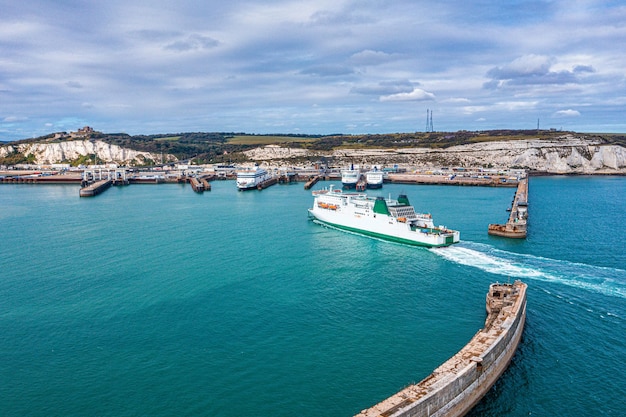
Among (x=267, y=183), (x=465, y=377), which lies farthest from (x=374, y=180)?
(x=465, y=377)

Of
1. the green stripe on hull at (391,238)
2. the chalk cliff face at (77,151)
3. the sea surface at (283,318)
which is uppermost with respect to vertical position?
the chalk cliff face at (77,151)

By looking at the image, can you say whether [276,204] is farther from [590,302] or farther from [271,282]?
[590,302]

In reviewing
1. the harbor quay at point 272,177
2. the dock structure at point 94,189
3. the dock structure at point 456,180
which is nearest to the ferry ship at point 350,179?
the harbor quay at point 272,177

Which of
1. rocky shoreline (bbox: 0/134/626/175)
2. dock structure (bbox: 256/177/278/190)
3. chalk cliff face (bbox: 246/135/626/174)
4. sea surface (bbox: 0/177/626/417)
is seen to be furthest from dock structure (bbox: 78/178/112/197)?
chalk cliff face (bbox: 246/135/626/174)

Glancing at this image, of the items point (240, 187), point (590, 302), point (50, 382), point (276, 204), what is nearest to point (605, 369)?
point (590, 302)

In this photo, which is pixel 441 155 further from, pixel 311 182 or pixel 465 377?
pixel 465 377

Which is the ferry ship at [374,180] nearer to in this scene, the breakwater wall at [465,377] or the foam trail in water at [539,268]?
Answer: the foam trail in water at [539,268]
